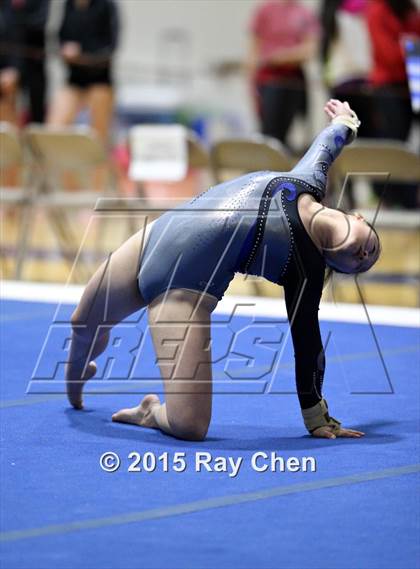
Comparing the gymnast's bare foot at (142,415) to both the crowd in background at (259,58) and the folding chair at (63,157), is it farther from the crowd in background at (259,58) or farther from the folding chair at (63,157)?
the crowd in background at (259,58)

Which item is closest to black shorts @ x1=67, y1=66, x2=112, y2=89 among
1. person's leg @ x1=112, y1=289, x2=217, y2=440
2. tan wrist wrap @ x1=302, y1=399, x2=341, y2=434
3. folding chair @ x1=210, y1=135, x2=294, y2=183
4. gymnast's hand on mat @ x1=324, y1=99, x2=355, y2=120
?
folding chair @ x1=210, y1=135, x2=294, y2=183

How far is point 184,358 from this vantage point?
2.88 m

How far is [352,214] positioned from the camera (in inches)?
112

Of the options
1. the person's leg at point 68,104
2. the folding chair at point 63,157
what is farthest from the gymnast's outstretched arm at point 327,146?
the person's leg at point 68,104

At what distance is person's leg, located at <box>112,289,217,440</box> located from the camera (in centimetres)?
285

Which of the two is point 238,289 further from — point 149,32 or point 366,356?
point 149,32

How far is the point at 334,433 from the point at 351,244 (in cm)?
49

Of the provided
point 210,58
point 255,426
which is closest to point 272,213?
point 255,426

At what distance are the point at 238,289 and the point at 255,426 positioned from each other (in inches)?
119

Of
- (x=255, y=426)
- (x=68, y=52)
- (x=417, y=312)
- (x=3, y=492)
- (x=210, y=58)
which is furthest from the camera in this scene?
(x=210, y=58)

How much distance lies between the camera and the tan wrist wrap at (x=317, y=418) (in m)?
2.92

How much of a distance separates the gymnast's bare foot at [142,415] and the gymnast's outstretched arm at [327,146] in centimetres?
64

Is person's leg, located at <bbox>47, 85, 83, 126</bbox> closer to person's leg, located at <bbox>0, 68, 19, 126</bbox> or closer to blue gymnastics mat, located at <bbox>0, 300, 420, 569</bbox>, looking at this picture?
person's leg, located at <bbox>0, 68, 19, 126</bbox>

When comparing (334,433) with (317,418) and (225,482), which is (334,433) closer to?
(317,418)
